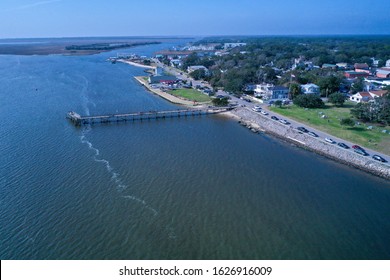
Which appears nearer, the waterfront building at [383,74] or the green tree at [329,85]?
the green tree at [329,85]

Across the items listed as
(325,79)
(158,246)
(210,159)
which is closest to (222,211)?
(158,246)

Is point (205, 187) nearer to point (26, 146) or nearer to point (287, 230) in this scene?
point (287, 230)

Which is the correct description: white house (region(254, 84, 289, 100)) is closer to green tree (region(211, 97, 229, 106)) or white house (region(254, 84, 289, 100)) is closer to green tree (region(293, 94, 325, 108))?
green tree (region(293, 94, 325, 108))

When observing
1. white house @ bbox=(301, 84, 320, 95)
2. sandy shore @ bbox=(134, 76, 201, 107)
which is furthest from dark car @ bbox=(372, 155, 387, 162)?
sandy shore @ bbox=(134, 76, 201, 107)

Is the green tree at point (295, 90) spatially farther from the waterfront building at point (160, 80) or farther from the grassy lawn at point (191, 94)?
the waterfront building at point (160, 80)

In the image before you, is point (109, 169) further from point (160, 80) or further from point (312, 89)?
point (160, 80)

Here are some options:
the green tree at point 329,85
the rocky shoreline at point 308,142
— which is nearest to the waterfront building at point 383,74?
the green tree at point 329,85
